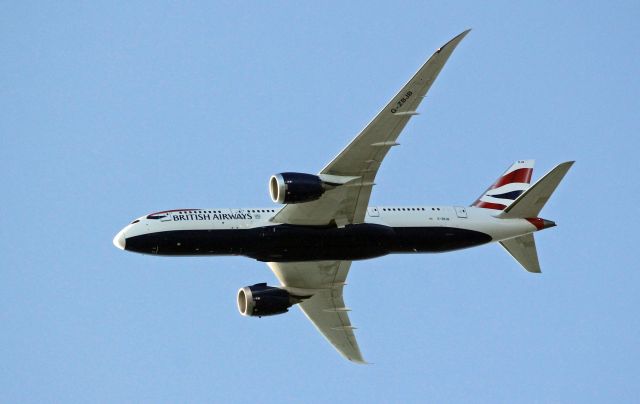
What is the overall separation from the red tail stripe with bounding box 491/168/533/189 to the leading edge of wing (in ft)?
54.8

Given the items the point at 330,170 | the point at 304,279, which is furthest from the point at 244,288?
the point at 330,170

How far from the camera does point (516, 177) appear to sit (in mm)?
79062

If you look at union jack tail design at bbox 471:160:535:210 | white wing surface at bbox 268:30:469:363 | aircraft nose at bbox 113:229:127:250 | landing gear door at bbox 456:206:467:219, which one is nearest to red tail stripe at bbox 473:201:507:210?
union jack tail design at bbox 471:160:535:210

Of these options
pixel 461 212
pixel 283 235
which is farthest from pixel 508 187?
pixel 283 235

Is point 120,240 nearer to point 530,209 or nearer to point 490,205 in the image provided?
point 490,205

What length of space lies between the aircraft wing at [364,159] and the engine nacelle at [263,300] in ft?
26.5

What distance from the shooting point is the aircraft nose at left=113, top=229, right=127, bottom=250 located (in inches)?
2709

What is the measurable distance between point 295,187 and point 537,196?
49.8 feet

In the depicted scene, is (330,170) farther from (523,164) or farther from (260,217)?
(523,164)

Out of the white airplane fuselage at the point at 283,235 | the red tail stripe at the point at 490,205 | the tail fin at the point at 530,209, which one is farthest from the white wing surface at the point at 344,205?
the tail fin at the point at 530,209

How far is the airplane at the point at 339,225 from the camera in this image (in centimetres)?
6475

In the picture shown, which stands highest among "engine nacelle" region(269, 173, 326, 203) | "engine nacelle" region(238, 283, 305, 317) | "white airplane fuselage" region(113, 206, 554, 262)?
"engine nacelle" region(269, 173, 326, 203)

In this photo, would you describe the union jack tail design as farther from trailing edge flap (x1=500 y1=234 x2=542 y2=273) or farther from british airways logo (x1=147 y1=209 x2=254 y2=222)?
british airways logo (x1=147 y1=209 x2=254 y2=222)

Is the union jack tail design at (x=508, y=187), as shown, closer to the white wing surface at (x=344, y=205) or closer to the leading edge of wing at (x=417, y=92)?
the white wing surface at (x=344, y=205)
